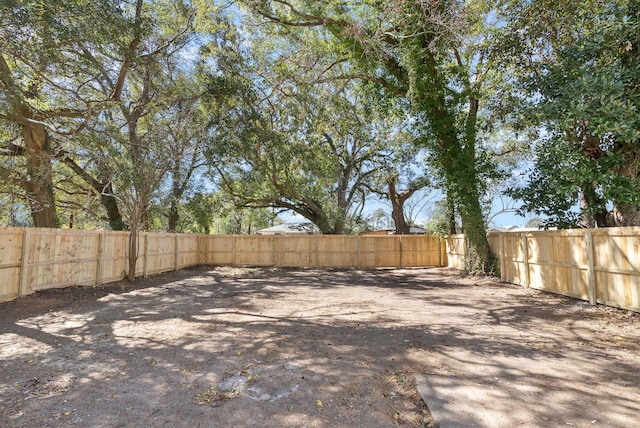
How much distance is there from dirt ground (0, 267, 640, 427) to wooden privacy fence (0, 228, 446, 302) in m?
0.73

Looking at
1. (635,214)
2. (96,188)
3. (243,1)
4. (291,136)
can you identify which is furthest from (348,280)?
(96,188)

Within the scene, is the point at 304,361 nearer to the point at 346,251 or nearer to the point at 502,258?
the point at 502,258

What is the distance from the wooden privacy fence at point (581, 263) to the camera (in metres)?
5.50

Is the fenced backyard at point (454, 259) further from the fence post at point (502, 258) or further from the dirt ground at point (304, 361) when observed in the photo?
the dirt ground at point (304, 361)

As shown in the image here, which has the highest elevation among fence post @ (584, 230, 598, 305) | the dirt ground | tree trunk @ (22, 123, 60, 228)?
tree trunk @ (22, 123, 60, 228)

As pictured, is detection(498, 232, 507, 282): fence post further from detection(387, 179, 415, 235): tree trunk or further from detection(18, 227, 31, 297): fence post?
detection(18, 227, 31, 297): fence post

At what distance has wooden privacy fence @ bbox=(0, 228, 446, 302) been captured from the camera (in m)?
6.62

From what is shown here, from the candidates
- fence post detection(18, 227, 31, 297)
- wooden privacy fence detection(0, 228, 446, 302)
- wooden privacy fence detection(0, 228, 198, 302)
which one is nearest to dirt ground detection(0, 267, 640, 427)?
fence post detection(18, 227, 31, 297)

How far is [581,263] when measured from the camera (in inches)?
259

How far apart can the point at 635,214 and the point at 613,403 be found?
6.08 m

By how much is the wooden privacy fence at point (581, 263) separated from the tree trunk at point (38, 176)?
40.3 ft

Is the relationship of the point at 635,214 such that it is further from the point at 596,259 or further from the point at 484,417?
the point at 484,417

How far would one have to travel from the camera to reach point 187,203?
14.8 meters

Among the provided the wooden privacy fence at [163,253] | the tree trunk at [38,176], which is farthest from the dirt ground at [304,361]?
the tree trunk at [38,176]
